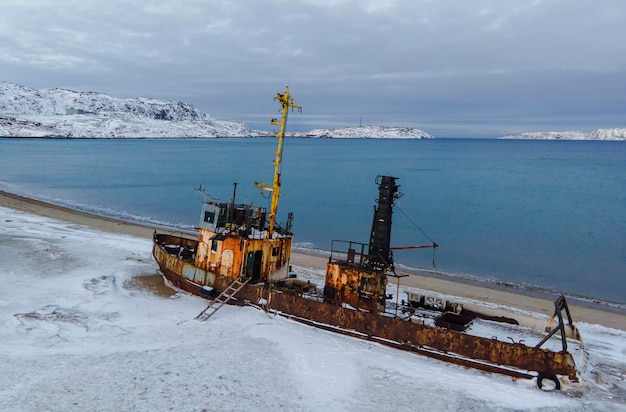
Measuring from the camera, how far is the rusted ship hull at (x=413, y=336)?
10.7 meters

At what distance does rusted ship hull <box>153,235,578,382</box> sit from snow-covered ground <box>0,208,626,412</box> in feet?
1.03

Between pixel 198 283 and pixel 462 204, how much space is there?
38.2m

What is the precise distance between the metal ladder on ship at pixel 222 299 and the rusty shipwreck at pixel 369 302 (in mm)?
37

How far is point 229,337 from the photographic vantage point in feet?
39.5

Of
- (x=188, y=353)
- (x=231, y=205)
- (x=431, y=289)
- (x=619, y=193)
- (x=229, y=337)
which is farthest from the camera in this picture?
(x=619, y=193)

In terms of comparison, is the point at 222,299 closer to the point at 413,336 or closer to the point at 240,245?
the point at 240,245

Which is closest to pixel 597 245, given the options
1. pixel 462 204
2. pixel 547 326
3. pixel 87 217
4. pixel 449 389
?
pixel 462 204

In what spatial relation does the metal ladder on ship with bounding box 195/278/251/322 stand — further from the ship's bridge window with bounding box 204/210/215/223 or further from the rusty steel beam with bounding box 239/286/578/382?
the ship's bridge window with bounding box 204/210/215/223

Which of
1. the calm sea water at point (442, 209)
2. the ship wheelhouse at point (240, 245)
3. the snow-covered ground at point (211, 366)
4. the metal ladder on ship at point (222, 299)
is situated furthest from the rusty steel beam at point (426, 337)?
the calm sea water at point (442, 209)

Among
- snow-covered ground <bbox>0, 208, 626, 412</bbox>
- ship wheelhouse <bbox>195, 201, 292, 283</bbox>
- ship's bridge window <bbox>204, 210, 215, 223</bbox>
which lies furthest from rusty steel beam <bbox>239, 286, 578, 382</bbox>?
ship's bridge window <bbox>204, 210, 215, 223</bbox>

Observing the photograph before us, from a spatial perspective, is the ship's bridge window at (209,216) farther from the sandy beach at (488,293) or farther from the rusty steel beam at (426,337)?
the sandy beach at (488,293)

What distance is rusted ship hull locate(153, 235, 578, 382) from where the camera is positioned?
10727 mm

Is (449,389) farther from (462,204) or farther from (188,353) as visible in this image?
(462,204)

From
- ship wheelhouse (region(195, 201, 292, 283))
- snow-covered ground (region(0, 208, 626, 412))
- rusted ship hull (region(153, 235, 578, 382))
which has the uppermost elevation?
ship wheelhouse (region(195, 201, 292, 283))
